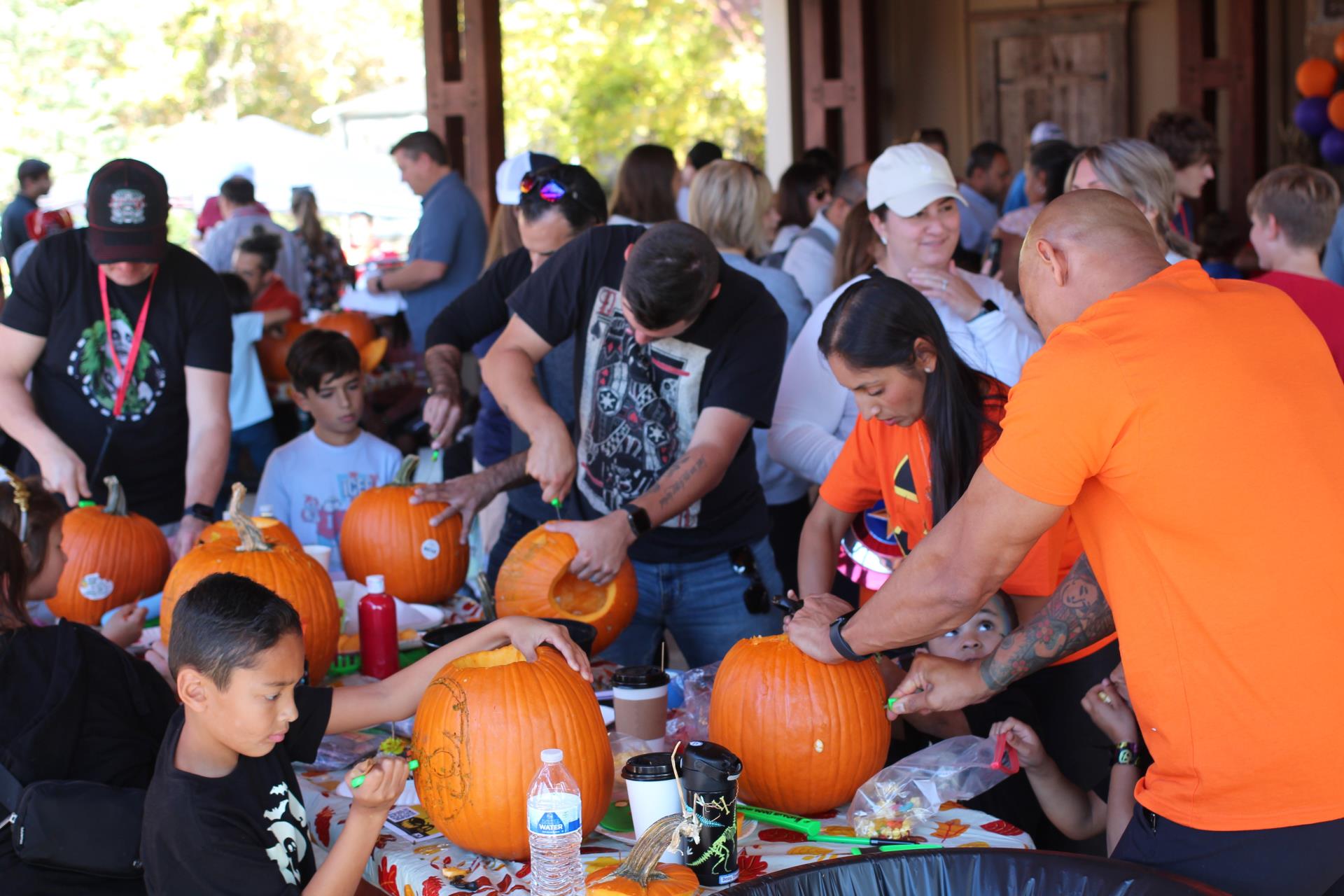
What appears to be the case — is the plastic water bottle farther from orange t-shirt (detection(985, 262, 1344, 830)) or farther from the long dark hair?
the long dark hair

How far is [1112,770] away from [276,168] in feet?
45.7

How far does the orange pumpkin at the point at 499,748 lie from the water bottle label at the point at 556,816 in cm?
17

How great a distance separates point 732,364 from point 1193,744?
5.53 feet

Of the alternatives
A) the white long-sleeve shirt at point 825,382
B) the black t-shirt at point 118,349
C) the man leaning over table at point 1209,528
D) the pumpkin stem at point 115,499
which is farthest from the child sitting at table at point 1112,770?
the black t-shirt at point 118,349

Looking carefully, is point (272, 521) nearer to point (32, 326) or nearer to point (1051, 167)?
point (32, 326)

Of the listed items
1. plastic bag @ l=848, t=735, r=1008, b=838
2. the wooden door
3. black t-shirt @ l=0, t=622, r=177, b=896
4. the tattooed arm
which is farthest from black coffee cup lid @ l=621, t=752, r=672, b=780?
the wooden door

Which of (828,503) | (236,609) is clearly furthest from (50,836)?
(828,503)

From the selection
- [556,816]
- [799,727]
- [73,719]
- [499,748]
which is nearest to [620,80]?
[73,719]

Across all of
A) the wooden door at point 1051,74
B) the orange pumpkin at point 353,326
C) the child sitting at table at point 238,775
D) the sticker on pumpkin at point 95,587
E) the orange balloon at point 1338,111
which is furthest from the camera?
the wooden door at point 1051,74

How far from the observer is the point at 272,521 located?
130 inches

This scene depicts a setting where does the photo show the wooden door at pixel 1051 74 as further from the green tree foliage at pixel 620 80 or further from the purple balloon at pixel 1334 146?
the green tree foliage at pixel 620 80

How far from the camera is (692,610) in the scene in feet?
11.1

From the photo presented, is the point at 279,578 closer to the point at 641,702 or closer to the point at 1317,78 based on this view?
the point at 641,702

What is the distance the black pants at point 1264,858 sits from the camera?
1.73m
